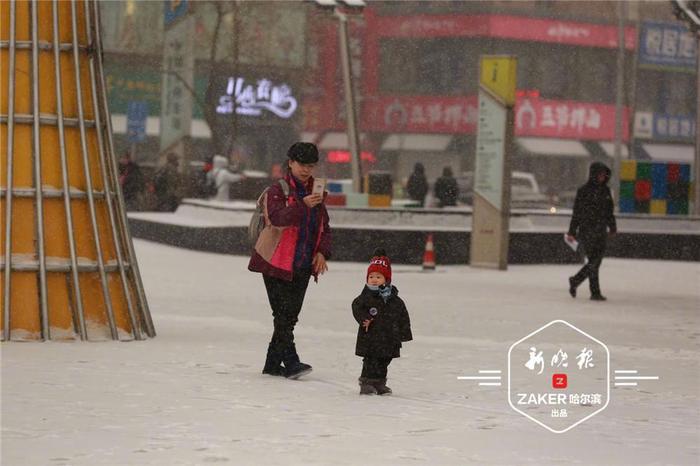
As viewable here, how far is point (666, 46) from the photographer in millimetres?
73438

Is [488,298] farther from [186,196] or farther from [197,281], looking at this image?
[186,196]

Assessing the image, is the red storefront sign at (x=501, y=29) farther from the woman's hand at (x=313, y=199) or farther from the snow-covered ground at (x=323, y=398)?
the woman's hand at (x=313, y=199)

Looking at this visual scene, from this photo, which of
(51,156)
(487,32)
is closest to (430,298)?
(51,156)

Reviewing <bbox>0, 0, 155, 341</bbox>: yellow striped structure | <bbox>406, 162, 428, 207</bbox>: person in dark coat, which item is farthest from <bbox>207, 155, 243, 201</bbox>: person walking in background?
<bbox>0, 0, 155, 341</bbox>: yellow striped structure

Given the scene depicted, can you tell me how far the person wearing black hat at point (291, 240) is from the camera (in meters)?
10.1

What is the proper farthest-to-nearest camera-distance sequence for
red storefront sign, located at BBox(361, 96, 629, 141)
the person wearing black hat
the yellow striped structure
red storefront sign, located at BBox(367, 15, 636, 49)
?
1. red storefront sign, located at BBox(361, 96, 629, 141)
2. red storefront sign, located at BBox(367, 15, 636, 49)
3. the yellow striped structure
4. the person wearing black hat

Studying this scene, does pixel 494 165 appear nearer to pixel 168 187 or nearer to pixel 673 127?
pixel 168 187

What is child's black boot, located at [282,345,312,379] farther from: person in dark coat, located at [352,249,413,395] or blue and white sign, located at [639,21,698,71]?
blue and white sign, located at [639,21,698,71]

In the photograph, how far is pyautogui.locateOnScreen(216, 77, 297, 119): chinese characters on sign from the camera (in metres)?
66.0

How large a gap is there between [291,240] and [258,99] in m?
57.3

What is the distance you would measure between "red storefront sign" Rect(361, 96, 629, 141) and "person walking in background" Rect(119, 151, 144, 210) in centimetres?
3349

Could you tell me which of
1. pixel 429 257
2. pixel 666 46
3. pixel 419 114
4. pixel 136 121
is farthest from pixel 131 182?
pixel 666 46

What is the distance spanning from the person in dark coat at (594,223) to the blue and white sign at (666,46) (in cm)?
5484

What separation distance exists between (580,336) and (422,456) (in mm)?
6798
